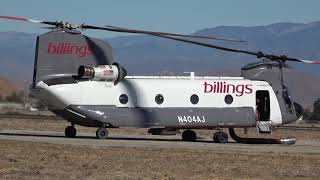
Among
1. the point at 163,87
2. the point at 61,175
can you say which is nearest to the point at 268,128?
the point at 163,87

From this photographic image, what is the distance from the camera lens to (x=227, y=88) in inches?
1426

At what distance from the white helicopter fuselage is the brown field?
684 centimetres

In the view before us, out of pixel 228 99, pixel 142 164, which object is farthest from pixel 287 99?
pixel 142 164

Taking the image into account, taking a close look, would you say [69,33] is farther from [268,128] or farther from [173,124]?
[268,128]

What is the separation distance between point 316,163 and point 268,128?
13.6 metres

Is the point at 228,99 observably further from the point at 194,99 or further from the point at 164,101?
the point at 164,101

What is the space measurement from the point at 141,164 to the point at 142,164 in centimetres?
3

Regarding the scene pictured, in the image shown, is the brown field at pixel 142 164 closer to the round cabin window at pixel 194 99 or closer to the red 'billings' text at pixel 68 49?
the red 'billings' text at pixel 68 49

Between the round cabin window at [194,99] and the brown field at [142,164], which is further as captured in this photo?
the round cabin window at [194,99]

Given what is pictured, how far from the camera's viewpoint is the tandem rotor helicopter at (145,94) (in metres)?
32.9

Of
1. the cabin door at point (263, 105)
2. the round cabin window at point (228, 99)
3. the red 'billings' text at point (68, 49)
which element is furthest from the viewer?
the cabin door at point (263, 105)

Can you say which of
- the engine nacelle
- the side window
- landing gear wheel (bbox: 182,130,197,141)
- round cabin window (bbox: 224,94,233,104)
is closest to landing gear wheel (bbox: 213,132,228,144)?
landing gear wheel (bbox: 182,130,197,141)

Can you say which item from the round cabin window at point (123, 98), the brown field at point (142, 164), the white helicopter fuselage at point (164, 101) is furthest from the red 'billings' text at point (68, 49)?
the brown field at point (142, 164)

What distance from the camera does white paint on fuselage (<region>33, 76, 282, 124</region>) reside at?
33.2 meters
